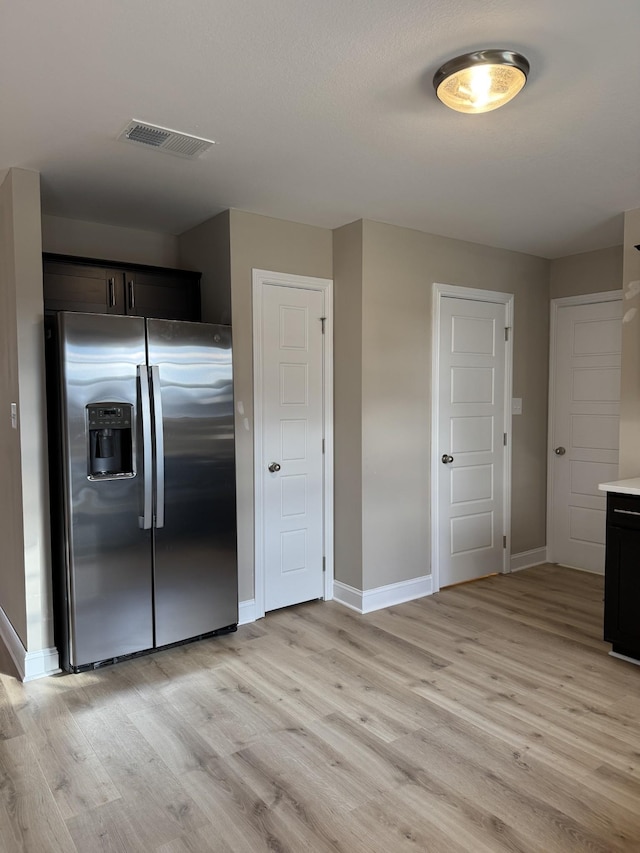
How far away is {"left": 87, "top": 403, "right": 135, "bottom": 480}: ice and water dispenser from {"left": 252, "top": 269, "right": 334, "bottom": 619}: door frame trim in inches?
34.0

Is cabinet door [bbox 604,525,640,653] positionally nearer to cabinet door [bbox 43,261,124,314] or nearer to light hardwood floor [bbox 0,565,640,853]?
light hardwood floor [bbox 0,565,640,853]

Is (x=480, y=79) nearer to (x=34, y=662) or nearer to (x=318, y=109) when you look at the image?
(x=318, y=109)

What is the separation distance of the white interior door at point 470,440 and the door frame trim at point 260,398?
81 centimetres

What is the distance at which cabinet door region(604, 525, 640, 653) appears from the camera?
3.10 metres

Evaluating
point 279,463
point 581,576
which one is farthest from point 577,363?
point 279,463

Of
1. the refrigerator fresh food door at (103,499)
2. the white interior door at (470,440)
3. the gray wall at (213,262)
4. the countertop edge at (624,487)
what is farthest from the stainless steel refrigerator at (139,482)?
the countertop edge at (624,487)

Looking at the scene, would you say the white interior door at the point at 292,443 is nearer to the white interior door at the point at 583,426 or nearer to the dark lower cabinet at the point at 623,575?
the dark lower cabinet at the point at 623,575

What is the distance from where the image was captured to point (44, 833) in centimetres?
195

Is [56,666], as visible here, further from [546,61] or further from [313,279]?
[546,61]

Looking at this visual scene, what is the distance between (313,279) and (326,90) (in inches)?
71.5

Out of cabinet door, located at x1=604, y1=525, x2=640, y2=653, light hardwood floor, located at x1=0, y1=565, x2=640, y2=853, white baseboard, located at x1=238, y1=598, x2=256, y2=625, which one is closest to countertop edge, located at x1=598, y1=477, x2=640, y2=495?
cabinet door, located at x1=604, y1=525, x2=640, y2=653

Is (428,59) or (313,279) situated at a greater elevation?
(428,59)

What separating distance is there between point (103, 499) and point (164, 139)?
174cm

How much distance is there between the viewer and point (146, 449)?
10.2 ft
